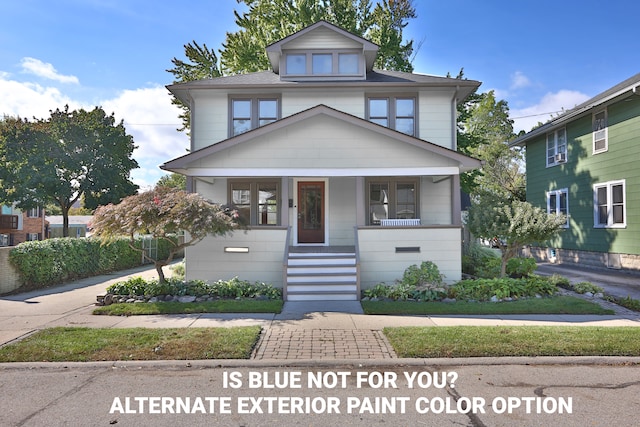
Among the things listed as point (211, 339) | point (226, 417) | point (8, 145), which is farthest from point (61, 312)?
point (8, 145)

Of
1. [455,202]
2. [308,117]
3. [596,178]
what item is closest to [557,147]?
[596,178]

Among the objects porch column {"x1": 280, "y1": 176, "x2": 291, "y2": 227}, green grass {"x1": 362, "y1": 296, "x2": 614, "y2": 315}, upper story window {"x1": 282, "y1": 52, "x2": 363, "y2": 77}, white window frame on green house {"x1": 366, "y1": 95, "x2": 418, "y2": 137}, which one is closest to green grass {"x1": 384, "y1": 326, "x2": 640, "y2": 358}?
green grass {"x1": 362, "y1": 296, "x2": 614, "y2": 315}

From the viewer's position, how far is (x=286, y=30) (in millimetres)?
21281

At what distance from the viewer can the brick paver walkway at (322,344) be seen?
569 centimetres

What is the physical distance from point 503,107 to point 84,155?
36871 millimetres

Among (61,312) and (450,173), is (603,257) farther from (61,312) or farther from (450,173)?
(61,312)

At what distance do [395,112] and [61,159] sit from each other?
24.8 metres

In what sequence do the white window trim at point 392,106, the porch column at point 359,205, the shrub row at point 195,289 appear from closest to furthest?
1. the shrub row at point 195,289
2. the porch column at point 359,205
3. the white window trim at point 392,106

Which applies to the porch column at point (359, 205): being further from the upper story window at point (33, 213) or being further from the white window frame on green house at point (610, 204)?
the upper story window at point (33, 213)

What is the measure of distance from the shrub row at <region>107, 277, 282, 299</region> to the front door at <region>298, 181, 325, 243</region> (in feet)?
11.8

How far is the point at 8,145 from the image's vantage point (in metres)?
26.7

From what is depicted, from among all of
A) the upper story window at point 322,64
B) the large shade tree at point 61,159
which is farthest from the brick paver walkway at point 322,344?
the large shade tree at point 61,159

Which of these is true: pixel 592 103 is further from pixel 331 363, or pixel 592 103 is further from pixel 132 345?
pixel 132 345

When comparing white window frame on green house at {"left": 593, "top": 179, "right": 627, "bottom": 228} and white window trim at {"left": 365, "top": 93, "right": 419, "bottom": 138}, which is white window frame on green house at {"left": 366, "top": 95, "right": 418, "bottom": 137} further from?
white window frame on green house at {"left": 593, "top": 179, "right": 627, "bottom": 228}
